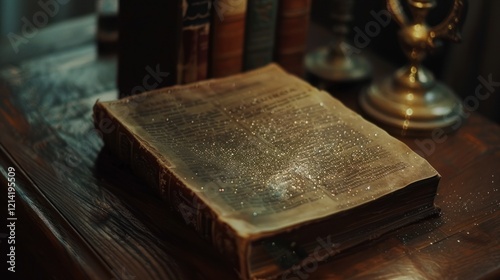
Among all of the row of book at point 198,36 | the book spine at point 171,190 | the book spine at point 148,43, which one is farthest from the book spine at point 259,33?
the book spine at point 171,190

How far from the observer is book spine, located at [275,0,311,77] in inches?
42.8

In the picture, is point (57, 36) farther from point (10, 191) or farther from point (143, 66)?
point (10, 191)

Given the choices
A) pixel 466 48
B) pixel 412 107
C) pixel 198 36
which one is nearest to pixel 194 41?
pixel 198 36

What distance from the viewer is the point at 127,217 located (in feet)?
2.83

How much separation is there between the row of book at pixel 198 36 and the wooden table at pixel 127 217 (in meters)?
0.11

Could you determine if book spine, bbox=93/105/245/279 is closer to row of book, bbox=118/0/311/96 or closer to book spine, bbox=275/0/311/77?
row of book, bbox=118/0/311/96

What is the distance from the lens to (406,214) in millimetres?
854

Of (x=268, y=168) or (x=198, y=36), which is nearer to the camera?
(x=268, y=168)

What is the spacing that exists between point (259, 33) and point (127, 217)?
34 cm

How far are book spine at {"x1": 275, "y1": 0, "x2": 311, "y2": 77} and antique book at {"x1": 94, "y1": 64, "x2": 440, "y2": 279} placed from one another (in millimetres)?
123

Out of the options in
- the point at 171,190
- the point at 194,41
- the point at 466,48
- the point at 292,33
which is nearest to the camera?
the point at 171,190

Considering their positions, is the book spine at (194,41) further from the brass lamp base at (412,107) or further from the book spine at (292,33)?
the brass lamp base at (412,107)

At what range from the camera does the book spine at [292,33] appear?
3.56 ft

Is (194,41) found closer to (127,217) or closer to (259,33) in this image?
(259,33)
